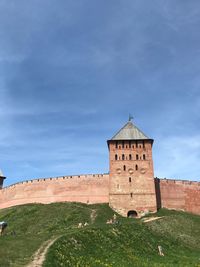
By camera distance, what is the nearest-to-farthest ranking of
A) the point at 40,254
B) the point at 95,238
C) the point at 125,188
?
1. the point at 40,254
2. the point at 95,238
3. the point at 125,188

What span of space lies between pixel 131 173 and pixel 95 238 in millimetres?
18927

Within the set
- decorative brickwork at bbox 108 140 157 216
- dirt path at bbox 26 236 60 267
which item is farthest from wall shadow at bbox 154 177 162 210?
dirt path at bbox 26 236 60 267

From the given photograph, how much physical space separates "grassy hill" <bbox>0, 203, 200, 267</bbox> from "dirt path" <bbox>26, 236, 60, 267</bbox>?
0.83 ft

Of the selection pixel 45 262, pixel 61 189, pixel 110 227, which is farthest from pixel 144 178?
pixel 45 262

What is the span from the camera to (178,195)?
42.0 metres

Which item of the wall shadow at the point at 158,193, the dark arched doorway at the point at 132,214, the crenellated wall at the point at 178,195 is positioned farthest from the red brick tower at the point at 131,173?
the crenellated wall at the point at 178,195

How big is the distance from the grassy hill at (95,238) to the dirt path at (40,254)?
0.83 feet

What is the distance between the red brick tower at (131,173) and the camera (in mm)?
38312

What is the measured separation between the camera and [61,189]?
42.9 metres

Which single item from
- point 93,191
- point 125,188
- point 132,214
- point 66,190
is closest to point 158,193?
point 125,188

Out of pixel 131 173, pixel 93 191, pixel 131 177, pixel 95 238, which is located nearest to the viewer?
pixel 95 238

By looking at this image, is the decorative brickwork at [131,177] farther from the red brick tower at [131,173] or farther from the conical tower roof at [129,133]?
the conical tower roof at [129,133]

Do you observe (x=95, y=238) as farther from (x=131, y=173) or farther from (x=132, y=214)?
(x=131, y=173)

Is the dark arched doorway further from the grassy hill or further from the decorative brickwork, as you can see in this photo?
the grassy hill
